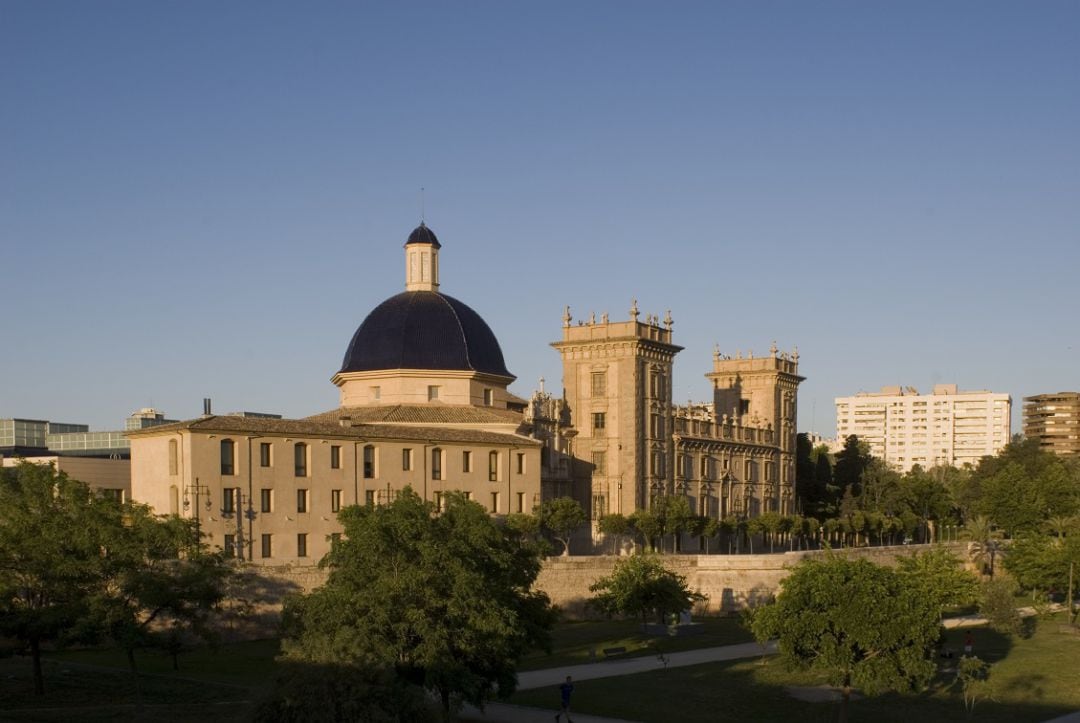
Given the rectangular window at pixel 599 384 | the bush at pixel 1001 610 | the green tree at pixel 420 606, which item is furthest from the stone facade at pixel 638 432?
the green tree at pixel 420 606

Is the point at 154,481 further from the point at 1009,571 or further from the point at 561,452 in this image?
the point at 1009,571

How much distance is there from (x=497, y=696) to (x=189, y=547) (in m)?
12.8

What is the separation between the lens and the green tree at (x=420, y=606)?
119 ft

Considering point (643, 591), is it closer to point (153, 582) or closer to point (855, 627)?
point (855, 627)

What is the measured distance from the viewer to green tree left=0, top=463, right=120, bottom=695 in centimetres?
4234

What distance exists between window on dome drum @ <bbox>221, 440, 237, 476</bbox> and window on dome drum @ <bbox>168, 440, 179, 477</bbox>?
2008 mm

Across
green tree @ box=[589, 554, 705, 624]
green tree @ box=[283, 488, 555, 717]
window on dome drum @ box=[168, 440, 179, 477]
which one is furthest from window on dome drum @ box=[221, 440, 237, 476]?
green tree @ box=[283, 488, 555, 717]

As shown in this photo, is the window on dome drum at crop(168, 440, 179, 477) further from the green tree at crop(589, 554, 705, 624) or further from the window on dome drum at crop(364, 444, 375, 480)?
the green tree at crop(589, 554, 705, 624)

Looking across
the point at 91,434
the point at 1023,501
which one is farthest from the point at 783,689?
the point at 91,434

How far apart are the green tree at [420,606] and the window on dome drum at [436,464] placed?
2777 centimetres

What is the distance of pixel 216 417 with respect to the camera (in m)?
60.1

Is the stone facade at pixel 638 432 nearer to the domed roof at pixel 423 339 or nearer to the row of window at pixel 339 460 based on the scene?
the domed roof at pixel 423 339

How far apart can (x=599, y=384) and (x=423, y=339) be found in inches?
439

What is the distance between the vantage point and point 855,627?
39125mm
